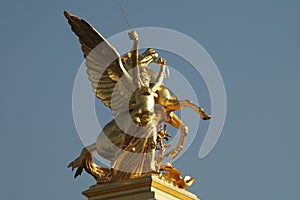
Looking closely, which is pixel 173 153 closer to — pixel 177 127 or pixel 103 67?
pixel 177 127

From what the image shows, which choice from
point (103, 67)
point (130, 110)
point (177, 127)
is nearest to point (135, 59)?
point (103, 67)

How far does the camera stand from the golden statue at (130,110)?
13.6 meters


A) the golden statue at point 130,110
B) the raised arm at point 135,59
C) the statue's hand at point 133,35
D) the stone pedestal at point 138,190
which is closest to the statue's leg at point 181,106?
the golden statue at point 130,110

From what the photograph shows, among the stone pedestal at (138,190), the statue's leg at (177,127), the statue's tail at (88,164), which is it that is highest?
the statue's leg at (177,127)

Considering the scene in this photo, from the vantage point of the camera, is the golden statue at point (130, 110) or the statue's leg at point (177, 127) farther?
the statue's leg at point (177, 127)

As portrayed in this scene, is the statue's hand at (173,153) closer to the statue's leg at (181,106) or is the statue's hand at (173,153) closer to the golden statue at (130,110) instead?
the golden statue at (130,110)

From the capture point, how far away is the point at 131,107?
45.6 ft

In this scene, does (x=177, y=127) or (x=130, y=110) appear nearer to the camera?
(x=130, y=110)

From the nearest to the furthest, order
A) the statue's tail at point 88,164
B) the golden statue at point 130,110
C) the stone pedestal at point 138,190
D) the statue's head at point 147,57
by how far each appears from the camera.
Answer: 1. the stone pedestal at point 138,190
2. the golden statue at point 130,110
3. the statue's tail at point 88,164
4. the statue's head at point 147,57

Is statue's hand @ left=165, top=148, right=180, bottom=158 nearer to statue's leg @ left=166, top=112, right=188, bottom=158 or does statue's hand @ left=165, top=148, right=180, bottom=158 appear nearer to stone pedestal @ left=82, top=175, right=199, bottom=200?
statue's leg @ left=166, top=112, right=188, bottom=158

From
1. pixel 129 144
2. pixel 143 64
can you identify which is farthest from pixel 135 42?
pixel 129 144

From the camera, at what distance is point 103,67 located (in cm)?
1411

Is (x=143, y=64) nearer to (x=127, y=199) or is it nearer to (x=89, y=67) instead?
(x=89, y=67)

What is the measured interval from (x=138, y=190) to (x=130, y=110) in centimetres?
131
